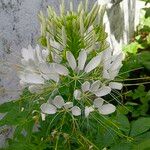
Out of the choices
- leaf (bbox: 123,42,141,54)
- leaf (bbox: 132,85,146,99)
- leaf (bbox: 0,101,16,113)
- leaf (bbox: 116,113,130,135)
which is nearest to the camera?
leaf (bbox: 116,113,130,135)

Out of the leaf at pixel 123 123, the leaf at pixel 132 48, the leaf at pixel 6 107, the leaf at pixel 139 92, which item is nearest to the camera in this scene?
the leaf at pixel 123 123

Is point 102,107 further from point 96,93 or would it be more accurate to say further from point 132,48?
point 132,48

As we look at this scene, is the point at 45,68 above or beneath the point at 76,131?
above

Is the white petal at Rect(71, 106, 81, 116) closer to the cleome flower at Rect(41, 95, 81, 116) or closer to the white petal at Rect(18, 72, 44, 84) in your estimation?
the cleome flower at Rect(41, 95, 81, 116)

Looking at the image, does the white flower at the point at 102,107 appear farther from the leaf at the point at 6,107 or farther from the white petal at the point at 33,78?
the leaf at the point at 6,107

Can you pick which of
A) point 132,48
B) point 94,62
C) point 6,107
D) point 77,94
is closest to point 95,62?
point 94,62

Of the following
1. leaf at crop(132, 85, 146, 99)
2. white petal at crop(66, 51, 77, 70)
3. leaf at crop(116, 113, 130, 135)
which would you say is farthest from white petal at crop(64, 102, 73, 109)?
leaf at crop(132, 85, 146, 99)

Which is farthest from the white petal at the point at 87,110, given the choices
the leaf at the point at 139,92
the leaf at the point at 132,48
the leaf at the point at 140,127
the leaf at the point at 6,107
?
the leaf at the point at 132,48
